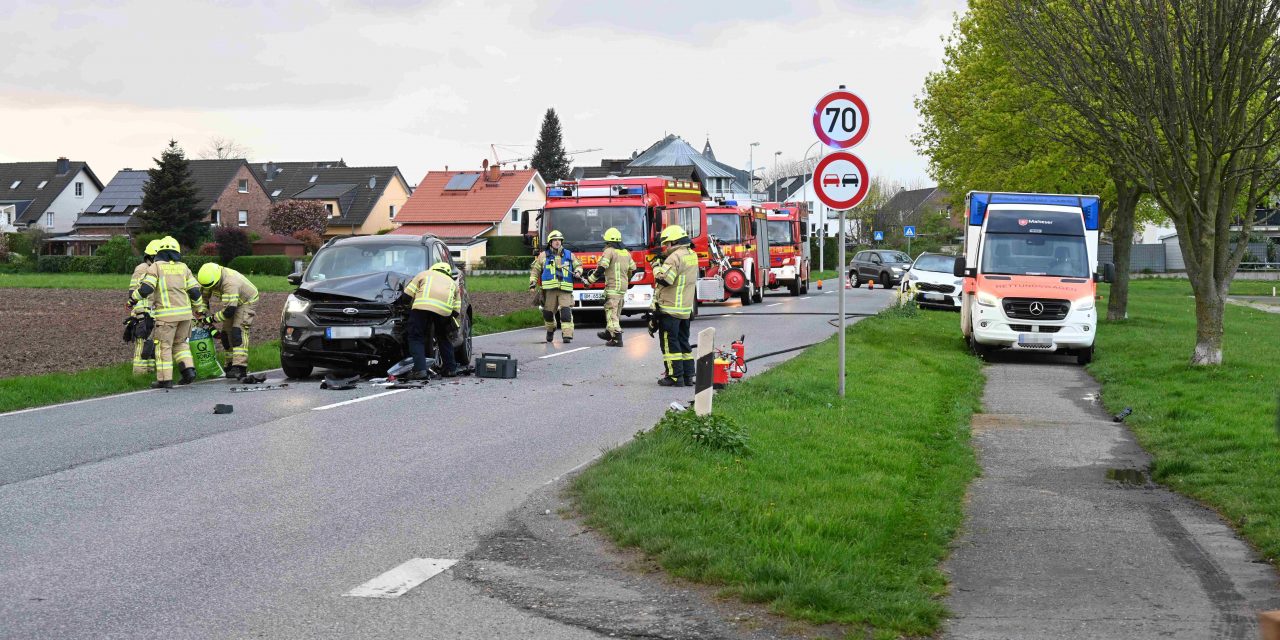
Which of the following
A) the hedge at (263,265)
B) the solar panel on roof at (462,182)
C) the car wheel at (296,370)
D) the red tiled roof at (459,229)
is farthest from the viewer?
the solar panel on roof at (462,182)

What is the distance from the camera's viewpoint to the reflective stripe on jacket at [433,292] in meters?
15.6

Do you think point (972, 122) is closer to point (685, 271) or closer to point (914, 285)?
point (914, 285)

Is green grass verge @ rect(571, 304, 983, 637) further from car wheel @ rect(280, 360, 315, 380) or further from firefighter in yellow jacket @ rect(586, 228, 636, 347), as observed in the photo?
firefighter in yellow jacket @ rect(586, 228, 636, 347)

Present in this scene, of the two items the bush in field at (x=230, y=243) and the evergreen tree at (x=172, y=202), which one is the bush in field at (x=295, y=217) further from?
the bush in field at (x=230, y=243)

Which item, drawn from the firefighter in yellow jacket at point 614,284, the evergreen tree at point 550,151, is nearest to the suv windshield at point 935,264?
the firefighter in yellow jacket at point 614,284

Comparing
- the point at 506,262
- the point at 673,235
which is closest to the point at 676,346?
the point at 673,235

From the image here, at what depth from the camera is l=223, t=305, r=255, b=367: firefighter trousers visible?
16453 mm

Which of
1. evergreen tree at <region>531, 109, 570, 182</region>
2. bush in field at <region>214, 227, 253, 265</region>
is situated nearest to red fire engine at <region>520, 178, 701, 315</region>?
bush in field at <region>214, 227, 253, 265</region>

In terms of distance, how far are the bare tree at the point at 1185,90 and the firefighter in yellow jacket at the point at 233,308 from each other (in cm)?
1045

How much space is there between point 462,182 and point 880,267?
48.0 metres

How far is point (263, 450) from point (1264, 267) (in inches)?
2744

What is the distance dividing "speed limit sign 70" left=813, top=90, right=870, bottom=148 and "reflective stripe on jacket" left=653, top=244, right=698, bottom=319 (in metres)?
3.01

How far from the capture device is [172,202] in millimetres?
80875

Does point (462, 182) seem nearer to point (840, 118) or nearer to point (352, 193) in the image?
point (352, 193)
